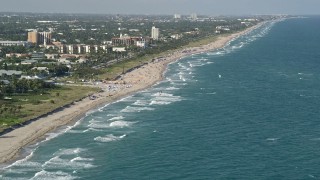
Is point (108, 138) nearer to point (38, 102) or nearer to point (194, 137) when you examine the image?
point (194, 137)

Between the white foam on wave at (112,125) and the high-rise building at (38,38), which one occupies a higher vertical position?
the high-rise building at (38,38)

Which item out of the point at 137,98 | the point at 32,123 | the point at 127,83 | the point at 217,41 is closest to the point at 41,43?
the point at 217,41

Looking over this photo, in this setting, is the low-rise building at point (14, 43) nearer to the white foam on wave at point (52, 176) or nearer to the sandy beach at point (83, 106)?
the sandy beach at point (83, 106)

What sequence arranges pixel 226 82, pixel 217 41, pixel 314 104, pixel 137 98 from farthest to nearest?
pixel 217 41 → pixel 226 82 → pixel 137 98 → pixel 314 104

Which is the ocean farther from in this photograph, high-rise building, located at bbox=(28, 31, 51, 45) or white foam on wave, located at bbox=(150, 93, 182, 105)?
high-rise building, located at bbox=(28, 31, 51, 45)

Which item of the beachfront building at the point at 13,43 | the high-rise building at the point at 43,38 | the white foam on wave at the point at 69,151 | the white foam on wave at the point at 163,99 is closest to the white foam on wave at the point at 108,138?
the white foam on wave at the point at 69,151

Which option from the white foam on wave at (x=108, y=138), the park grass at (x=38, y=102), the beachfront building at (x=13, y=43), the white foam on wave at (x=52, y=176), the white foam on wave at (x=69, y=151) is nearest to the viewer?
the white foam on wave at (x=52, y=176)

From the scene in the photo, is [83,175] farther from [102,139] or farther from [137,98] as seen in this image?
[137,98]

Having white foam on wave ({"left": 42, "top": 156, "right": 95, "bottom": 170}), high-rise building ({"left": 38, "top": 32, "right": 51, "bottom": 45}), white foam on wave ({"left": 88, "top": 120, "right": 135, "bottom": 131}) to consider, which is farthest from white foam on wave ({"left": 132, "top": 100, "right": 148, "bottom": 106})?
high-rise building ({"left": 38, "top": 32, "right": 51, "bottom": 45})
